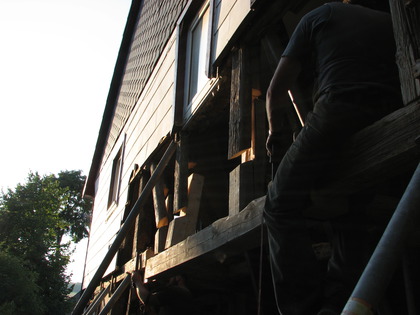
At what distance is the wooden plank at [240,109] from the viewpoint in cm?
339

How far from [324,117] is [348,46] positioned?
16.1 inches

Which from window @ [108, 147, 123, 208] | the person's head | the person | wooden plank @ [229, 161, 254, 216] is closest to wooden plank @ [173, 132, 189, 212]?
wooden plank @ [229, 161, 254, 216]

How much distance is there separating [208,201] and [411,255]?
3.29 m

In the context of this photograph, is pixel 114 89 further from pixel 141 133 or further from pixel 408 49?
pixel 408 49

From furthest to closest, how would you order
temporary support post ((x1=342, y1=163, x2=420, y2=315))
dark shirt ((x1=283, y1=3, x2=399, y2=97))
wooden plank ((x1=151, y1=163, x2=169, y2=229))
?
1. wooden plank ((x1=151, y1=163, x2=169, y2=229))
2. dark shirt ((x1=283, y1=3, x2=399, y2=97))
3. temporary support post ((x1=342, y1=163, x2=420, y2=315))

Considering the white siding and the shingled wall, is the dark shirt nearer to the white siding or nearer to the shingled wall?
the white siding

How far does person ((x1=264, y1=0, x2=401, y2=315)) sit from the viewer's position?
196 centimetres

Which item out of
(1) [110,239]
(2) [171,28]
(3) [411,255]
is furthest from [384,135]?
(1) [110,239]

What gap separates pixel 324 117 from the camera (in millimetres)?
1999

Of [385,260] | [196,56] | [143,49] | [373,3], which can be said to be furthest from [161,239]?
[143,49]

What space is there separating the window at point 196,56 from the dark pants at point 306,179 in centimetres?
274

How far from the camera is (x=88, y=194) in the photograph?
551 inches

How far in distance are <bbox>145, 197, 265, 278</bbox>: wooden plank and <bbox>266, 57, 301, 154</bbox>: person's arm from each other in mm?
536

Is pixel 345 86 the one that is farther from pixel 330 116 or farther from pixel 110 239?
pixel 110 239
